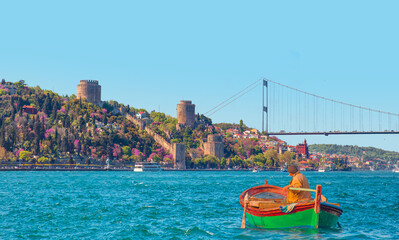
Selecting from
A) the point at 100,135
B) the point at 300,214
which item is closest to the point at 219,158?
the point at 100,135

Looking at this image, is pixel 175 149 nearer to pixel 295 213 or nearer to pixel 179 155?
pixel 179 155

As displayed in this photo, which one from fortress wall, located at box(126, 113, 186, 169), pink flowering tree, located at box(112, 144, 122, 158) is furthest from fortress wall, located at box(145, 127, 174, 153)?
pink flowering tree, located at box(112, 144, 122, 158)

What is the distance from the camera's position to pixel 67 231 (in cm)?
2412

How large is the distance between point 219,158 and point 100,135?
38.0 meters

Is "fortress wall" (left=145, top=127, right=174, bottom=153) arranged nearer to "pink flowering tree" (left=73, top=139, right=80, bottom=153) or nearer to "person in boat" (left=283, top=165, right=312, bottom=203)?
"pink flowering tree" (left=73, top=139, right=80, bottom=153)

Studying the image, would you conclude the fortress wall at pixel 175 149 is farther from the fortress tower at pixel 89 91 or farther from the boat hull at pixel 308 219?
the boat hull at pixel 308 219

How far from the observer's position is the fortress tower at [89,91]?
591 feet

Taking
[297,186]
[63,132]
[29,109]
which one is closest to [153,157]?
[63,132]

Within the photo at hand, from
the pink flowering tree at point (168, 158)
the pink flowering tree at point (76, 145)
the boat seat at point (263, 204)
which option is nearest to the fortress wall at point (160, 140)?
the pink flowering tree at point (168, 158)

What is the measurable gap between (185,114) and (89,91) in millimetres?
30937

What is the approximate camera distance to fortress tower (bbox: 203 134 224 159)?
175375mm

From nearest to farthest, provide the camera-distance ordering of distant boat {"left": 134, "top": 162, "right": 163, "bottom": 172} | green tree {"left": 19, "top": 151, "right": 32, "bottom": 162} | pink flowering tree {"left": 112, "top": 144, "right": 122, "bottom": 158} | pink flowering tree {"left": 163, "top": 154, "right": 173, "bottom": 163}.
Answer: green tree {"left": 19, "top": 151, "right": 32, "bottom": 162}
distant boat {"left": 134, "top": 162, "right": 163, "bottom": 172}
pink flowering tree {"left": 112, "top": 144, "right": 122, "bottom": 158}
pink flowering tree {"left": 163, "top": 154, "right": 173, "bottom": 163}

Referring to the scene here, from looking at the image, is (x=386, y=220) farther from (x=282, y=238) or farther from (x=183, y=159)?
(x=183, y=159)

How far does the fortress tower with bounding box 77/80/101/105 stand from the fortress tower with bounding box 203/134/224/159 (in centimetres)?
3539
